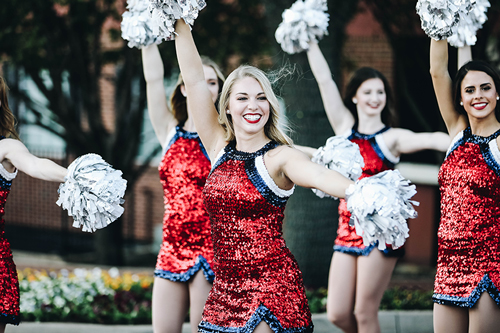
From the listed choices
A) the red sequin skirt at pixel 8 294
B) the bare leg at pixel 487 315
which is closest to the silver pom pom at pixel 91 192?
the red sequin skirt at pixel 8 294

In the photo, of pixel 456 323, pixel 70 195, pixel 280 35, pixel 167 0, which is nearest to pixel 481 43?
pixel 280 35

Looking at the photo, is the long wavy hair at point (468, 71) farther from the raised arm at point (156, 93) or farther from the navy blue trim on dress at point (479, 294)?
the raised arm at point (156, 93)

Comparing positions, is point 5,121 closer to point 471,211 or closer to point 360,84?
point 360,84

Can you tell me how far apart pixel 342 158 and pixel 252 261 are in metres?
0.98

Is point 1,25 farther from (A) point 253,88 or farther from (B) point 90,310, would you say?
(A) point 253,88

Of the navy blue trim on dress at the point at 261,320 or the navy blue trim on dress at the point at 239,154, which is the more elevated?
the navy blue trim on dress at the point at 239,154

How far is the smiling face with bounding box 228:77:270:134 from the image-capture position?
2.99m

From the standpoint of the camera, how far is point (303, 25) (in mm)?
4531

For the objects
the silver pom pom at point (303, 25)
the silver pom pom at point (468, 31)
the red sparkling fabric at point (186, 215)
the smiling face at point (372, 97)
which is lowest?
the red sparkling fabric at point (186, 215)

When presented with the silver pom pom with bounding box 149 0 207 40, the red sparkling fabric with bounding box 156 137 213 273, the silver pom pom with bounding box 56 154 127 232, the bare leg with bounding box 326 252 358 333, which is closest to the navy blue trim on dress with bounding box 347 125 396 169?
the bare leg with bounding box 326 252 358 333

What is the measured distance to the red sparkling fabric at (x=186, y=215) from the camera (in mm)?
3838

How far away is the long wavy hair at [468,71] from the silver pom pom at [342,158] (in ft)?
1.97

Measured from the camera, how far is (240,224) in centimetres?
287

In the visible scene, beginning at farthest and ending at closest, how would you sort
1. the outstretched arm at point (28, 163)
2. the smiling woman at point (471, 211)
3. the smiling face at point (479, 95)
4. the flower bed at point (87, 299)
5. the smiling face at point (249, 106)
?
the flower bed at point (87, 299)
the smiling face at point (479, 95)
the smiling woman at point (471, 211)
the smiling face at point (249, 106)
the outstretched arm at point (28, 163)
